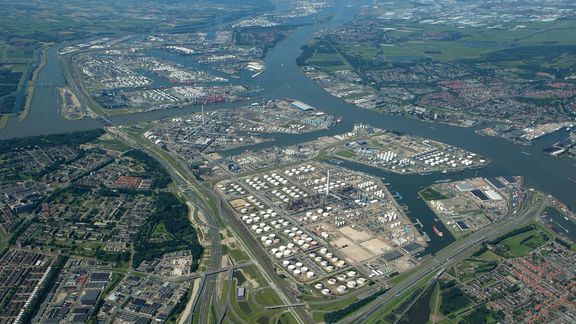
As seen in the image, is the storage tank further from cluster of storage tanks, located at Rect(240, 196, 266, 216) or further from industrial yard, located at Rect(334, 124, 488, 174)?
industrial yard, located at Rect(334, 124, 488, 174)

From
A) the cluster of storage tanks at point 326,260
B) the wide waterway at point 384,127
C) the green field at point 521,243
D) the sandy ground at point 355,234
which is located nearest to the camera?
the cluster of storage tanks at point 326,260

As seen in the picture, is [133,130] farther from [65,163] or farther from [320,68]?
[320,68]

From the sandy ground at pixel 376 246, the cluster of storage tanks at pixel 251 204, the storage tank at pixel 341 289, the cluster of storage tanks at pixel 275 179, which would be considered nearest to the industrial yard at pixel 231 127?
the cluster of storage tanks at pixel 275 179

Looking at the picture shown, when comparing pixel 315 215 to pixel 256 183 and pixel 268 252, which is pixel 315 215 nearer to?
pixel 268 252

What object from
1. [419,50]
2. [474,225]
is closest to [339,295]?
[474,225]

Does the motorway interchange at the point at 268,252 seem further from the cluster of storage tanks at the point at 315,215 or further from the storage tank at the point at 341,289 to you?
the cluster of storage tanks at the point at 315,215
